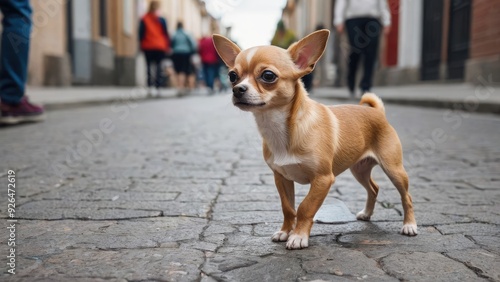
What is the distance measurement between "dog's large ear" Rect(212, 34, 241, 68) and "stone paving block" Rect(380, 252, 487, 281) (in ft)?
3.31

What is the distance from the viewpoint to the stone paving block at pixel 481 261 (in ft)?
5.88

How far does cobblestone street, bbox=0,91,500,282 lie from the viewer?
1841 millimetres

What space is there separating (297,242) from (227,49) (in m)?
0.84

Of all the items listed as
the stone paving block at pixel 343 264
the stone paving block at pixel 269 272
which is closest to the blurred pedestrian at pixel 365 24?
the stone paving block at pixel 343 264

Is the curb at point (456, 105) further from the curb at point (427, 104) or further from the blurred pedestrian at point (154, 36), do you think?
the blurred pedestrian at point (154, 36)

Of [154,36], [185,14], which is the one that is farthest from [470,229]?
[185,14]

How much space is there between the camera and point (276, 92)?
2.07m

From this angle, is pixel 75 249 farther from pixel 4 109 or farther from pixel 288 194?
pixel 4 109

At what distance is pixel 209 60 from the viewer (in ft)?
67.1

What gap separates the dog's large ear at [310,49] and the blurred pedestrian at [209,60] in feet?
59.8

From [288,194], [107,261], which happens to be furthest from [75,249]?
[288,194]

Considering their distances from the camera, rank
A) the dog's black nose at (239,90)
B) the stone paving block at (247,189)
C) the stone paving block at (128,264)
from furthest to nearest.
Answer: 1. the stone paving block at (247,189)
2. the dog's black nose at (239,90)
3. the stone paving block at (128,264)

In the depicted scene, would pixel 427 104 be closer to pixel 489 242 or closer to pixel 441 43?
pixel 441 43

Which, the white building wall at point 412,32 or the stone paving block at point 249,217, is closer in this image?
the stone paving block at point 249,217
